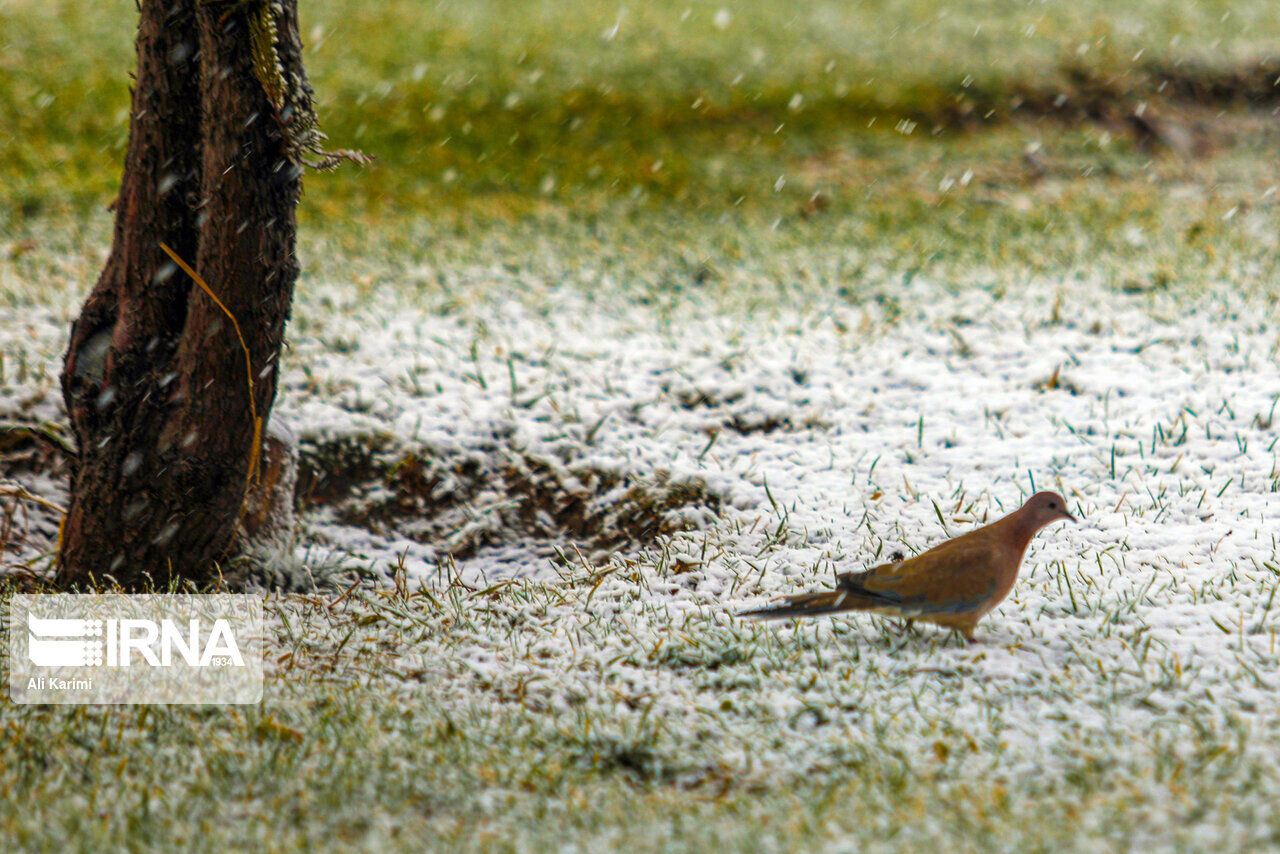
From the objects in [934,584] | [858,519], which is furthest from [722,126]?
[934,584]

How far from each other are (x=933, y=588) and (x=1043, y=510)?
493mm

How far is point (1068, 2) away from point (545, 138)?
9.38 metres

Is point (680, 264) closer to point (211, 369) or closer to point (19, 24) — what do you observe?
point (211, 369)

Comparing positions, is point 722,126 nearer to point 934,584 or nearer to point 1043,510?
point 1043,510

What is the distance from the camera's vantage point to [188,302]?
147 inches

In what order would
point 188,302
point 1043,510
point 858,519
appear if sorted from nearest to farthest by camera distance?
1. point 1043,510
2. point 188,302
3. point 858,519

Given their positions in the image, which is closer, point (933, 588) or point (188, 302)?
point (933, 588)

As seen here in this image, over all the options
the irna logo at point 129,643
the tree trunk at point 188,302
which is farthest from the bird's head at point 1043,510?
the tree trunk at point 188,302

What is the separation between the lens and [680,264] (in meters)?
7.47

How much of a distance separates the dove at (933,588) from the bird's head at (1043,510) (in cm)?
14

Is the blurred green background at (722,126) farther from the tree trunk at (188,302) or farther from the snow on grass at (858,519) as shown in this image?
the tree trunk at (188,302)

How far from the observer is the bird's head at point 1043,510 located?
3.29 m

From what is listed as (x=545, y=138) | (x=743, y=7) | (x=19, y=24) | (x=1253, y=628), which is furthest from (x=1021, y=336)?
(x=19, y=24)

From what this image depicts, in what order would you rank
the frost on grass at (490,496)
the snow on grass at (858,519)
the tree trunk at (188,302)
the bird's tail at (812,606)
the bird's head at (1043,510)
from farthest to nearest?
the frost on grass at (490,496) → the tree trunk at (188,302) → the bird's head at (1043,510) → the bird's tail at (812,606) → the snow on grass at (858,519)
